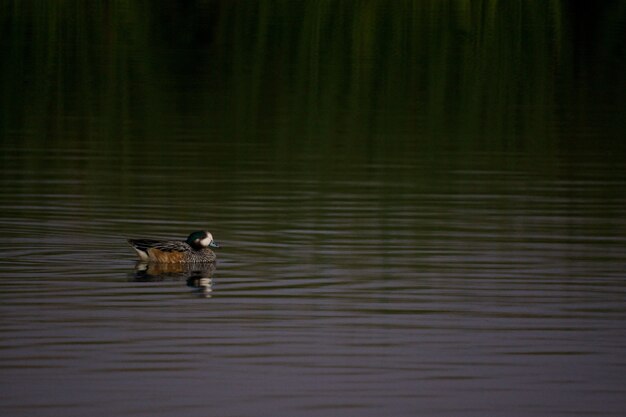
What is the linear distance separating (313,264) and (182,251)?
133 cm

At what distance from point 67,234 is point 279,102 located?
17083 mm

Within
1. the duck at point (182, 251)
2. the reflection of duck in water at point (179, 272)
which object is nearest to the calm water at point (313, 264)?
the reflection of duck in water at point (179, 272)

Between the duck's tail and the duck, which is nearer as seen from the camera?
the duck's tail

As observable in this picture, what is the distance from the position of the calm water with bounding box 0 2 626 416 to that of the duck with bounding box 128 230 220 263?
176 millimetres

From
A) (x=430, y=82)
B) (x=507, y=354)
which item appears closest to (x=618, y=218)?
(x=507, y=354)

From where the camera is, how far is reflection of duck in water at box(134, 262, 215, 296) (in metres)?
17.2

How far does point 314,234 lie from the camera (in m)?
19.8

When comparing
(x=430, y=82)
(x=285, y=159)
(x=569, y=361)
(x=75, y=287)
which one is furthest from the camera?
(x=430, y=82)

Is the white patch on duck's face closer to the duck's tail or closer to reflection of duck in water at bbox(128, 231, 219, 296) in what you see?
reflection of duck in water at bbox(128, 231, 219, 296)

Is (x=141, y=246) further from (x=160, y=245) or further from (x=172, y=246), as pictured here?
(x=172, y=246)

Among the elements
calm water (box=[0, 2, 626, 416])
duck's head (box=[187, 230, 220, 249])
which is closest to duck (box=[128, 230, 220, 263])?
duck's head (box=[187, 230, 220, 249])

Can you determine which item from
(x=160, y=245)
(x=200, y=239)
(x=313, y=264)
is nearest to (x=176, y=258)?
(x=200, y=239)

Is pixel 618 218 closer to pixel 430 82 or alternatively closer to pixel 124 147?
pixel 124 147

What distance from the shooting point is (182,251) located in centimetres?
1808
